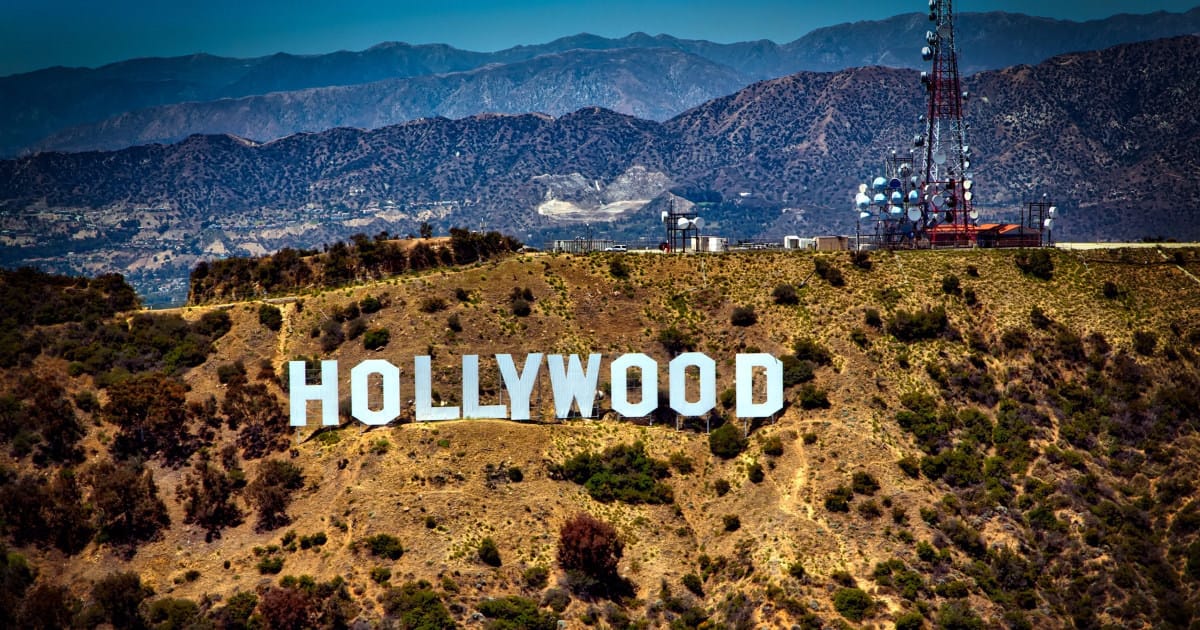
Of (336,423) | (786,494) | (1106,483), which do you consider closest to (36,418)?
(336,423)

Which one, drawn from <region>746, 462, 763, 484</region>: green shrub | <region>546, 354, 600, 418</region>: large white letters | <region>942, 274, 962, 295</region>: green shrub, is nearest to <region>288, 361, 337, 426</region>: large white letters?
<region>546, 354, 600, 418</region>: large white letters

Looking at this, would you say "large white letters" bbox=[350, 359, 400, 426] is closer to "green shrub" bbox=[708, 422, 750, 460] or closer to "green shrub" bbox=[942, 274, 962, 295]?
"green shrub" bbox=[708, 422, 750, 460]

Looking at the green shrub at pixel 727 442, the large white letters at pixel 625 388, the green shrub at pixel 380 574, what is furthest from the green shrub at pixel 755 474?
the green shrub at pixel 380 574

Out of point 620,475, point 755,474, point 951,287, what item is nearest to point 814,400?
point 755,474

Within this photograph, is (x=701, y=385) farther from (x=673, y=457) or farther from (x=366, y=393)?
(x=366, y=393)

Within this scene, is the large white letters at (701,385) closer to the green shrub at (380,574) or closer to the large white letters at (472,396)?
the large white letters at (472,396)

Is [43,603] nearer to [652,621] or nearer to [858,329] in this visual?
[652,621]
